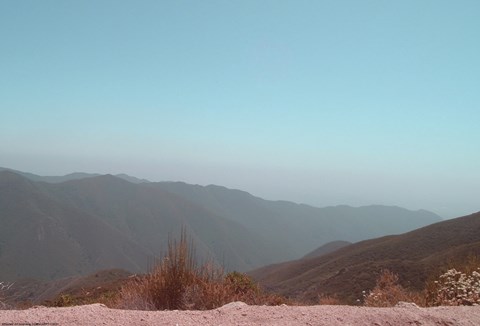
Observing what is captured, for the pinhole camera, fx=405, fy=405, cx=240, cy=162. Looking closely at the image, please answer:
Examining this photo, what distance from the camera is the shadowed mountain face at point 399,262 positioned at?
24.7 metres

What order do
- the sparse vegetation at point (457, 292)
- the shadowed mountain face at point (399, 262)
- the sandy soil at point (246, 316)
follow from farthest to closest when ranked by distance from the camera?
1. the shadowed mountain face at point (399, 262)
2. the sparse vegetation at point (457, 292)
3. the sandy soil at point (246, 316)

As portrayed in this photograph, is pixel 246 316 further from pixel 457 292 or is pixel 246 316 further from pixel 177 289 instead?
pixel 457 292

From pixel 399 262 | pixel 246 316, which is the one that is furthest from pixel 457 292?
pixel 399 262

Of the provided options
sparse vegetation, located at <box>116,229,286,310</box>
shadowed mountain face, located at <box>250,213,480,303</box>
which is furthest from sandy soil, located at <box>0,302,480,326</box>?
shadowed mountain face, located at <box>250,213,480,303</box>

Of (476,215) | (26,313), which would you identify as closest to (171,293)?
(26,313)

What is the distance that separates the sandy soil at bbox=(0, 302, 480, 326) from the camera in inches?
186

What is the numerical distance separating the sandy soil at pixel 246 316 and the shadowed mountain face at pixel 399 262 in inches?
579

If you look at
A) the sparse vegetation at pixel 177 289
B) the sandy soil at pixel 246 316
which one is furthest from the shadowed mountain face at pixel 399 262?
the sandy soil at pixel 246 316

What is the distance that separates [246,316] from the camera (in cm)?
516

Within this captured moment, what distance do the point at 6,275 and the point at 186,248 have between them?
11611 centimetres

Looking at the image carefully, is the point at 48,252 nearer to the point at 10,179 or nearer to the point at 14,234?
the point at 14,234

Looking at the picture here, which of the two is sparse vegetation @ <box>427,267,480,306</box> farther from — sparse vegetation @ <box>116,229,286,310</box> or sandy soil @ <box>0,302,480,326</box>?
sparse vegetation @ <box>116,229,286,310</box>

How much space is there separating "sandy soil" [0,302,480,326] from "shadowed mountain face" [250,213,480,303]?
14.7m

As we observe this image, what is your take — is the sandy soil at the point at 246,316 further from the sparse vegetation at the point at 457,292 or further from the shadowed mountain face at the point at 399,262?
the shadowed mountain face at the point at 399,262
